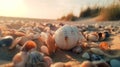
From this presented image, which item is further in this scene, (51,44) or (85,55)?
(51,44)

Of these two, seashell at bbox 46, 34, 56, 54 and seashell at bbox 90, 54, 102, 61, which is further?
seashell at bbox 46, 34, 56, 54

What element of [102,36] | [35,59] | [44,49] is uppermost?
[35,59]

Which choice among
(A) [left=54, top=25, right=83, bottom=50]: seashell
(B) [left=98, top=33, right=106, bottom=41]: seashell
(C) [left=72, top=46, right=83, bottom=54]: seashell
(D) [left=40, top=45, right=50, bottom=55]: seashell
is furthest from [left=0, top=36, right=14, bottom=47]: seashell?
(B) [left=98, top=33, right=106, bottom=41]: seashell

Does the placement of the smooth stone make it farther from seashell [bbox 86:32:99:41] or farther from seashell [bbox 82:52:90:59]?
seashell [bbox 86:32:99:41]

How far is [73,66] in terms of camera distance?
12.2 ft

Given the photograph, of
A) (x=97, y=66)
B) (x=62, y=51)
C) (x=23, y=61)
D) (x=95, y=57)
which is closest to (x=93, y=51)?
(x=95, y=57)

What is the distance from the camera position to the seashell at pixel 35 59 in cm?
321

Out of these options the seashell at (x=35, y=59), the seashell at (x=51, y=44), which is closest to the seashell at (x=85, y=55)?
the seashell at (x=51, y=44)

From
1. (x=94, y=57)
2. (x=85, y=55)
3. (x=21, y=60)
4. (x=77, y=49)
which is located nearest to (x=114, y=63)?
(x=94, y=57)

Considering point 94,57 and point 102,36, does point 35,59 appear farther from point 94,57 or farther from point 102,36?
point 102,36

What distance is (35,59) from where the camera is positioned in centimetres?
324

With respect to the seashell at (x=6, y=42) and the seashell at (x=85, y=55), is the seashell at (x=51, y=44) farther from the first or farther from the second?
the seashell at (x=6, y=42)

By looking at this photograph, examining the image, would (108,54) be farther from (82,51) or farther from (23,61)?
(23,61)

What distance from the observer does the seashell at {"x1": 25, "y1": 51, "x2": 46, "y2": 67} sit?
126 inches
